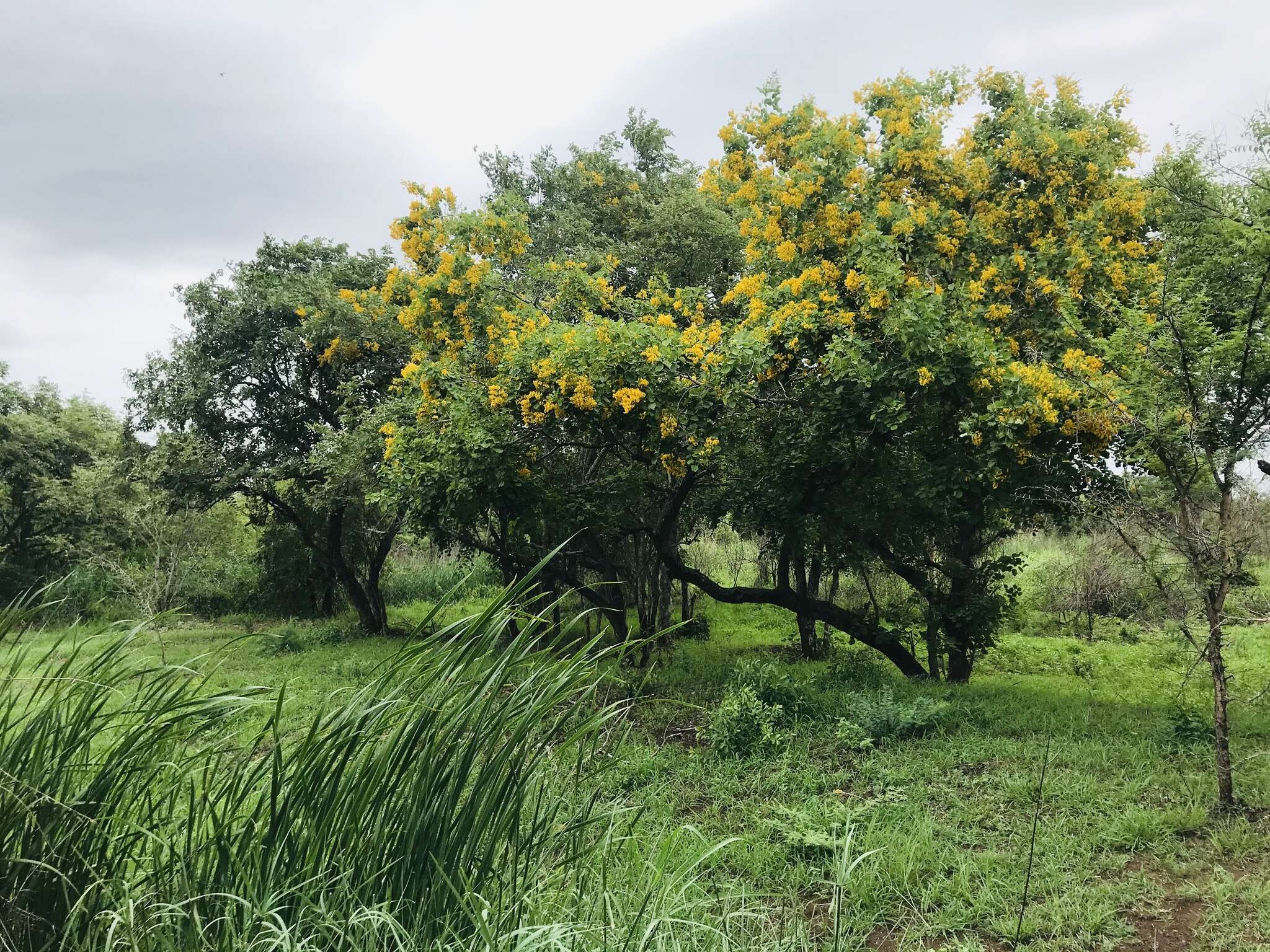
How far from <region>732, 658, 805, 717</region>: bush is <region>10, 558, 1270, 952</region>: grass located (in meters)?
0.09

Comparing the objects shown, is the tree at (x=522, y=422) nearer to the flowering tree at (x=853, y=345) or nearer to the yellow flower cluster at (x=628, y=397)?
the flowering tree at (x=853, y=345)

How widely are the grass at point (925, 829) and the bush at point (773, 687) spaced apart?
0.30ft

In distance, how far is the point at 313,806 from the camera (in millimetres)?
1767

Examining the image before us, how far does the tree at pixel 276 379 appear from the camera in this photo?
11.5 m

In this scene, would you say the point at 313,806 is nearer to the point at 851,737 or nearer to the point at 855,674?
the point at 851,737

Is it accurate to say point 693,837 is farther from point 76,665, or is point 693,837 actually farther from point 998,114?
point 998,114

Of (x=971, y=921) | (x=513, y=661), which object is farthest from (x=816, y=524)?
(x=513, y=661)

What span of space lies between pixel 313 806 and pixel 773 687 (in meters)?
4.93

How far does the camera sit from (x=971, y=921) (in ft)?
10.2

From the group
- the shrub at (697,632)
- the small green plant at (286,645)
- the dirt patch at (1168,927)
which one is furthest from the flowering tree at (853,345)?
the small green plant at (286,645)

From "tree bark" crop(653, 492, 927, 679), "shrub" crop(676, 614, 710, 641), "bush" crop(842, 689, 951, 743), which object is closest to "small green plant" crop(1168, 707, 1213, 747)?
"bush" crop(842, 689, 951, 743)

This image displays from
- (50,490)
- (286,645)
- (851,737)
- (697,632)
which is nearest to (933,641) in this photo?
(851,737)

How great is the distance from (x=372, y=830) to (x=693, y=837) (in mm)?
2216

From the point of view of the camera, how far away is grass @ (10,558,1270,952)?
7.20 feet
